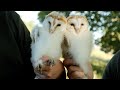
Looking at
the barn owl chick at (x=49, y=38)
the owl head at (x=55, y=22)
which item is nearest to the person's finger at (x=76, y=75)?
the barn owl chick at (x=49, y=38)

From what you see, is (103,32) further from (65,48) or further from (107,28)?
(65,48)

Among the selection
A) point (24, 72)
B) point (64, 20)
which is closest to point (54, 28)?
point (64, 20)

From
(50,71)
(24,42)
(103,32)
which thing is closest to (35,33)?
(24,42)

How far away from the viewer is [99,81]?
7.89 ft

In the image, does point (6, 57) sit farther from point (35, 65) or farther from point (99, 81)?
point (99, 81)

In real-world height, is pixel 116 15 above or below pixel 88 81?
above

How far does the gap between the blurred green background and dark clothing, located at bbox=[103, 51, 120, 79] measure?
0.06ft

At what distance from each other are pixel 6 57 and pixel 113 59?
1.63 ft

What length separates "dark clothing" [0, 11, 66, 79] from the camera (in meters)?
2.41

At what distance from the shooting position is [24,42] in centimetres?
245

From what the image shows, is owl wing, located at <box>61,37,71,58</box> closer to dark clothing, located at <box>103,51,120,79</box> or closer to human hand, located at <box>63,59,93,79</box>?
human hand, located at <box>63,59,93,79</box>

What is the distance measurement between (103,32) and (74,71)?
231 mm

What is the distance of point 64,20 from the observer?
97.3 inches
